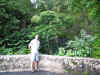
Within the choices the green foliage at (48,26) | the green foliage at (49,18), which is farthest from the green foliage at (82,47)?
the green foliage at (49,18)

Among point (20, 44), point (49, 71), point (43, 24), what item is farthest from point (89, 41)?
point (20, 44)

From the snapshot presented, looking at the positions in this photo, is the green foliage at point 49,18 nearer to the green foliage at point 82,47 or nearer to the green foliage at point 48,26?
the green foliage at point 48,26

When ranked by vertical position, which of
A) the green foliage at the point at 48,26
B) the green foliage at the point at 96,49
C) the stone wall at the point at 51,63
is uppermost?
the green foliage at the point at 48,26

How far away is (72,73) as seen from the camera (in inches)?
251

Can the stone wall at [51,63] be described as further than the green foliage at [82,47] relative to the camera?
No

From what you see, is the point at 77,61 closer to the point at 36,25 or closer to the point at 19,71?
the point at 19,71

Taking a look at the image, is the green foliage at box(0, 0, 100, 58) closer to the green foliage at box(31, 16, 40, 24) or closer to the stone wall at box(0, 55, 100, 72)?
the green foliage at box(31, 16, 40, 24)

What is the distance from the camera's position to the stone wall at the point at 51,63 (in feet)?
21.5

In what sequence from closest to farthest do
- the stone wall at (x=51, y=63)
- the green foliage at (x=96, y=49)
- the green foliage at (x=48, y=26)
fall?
the stone wall at (x=51, y=63), the green foliage at (x=96, y=49), the green foliage at (x=48, y=26)

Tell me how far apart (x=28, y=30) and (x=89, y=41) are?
4203mm

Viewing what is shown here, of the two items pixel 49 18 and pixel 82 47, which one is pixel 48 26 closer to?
pixel 49 18

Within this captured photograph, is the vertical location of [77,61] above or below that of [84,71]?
above

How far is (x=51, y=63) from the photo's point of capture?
6.86 metres

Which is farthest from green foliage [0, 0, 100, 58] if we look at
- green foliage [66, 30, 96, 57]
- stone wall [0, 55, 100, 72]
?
stone wall [0, 55, 100, 72]
